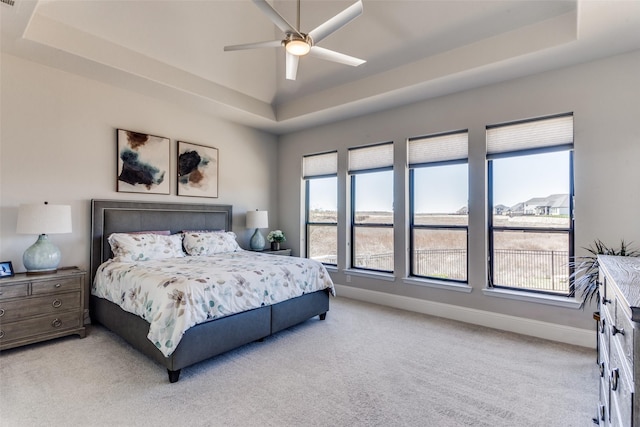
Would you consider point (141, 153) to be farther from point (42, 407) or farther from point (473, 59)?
point (473, 59)

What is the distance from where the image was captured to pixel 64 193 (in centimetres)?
381

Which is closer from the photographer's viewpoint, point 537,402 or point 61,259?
point 537,402

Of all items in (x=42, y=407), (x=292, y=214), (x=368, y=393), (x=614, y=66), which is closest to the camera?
(x=42, y=407)

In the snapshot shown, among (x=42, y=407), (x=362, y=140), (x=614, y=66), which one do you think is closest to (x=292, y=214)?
(x=362, y=140)

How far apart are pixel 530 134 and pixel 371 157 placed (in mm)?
2166

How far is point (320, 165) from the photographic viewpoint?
583cm

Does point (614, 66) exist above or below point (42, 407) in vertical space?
above

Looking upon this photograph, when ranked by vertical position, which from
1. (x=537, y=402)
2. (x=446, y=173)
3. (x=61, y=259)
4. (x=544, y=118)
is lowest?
(x=537, y=402)

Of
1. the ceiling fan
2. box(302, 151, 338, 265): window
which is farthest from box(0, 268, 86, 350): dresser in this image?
box(302, 151, 338, 265): window

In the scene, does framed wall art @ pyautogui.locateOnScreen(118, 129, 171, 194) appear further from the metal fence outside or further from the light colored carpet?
the metal fence outside

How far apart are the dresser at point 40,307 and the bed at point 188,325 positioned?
11.3 inches

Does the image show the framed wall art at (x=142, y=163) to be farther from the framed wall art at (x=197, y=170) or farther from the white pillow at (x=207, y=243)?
the white pillow at (x=207, y=243)

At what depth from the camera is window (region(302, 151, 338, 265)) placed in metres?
5.68

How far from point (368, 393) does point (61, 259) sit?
3.80 meters
